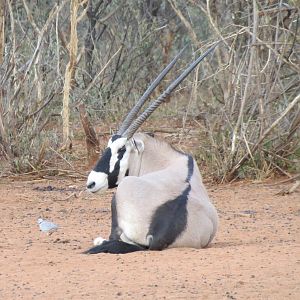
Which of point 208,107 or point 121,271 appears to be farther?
point 208,107

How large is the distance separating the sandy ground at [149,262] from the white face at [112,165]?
40 cm

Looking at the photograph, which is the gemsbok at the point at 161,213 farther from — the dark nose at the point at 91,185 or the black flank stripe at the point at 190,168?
the dark nose at the point at 91,185

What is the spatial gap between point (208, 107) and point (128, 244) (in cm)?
475

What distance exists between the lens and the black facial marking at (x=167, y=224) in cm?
600

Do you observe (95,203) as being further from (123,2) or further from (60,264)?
(123,2)

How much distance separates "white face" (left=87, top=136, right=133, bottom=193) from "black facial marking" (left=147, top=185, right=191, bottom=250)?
3.17 ft

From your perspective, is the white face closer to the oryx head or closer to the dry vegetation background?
the oryx head

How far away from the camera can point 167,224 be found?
599cm

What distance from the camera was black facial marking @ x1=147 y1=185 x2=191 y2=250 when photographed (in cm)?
600

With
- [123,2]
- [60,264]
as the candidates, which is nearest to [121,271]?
[60,264]

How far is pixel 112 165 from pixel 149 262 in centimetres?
150

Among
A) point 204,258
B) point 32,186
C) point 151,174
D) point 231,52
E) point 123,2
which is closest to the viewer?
point 204,258

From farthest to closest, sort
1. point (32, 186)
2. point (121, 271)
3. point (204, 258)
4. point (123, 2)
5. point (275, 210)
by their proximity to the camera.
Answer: point (123, 2)
point (32, 186)
point (275, 210)
point (204, 258)
point (121, 271)

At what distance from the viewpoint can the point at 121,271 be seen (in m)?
5.37
